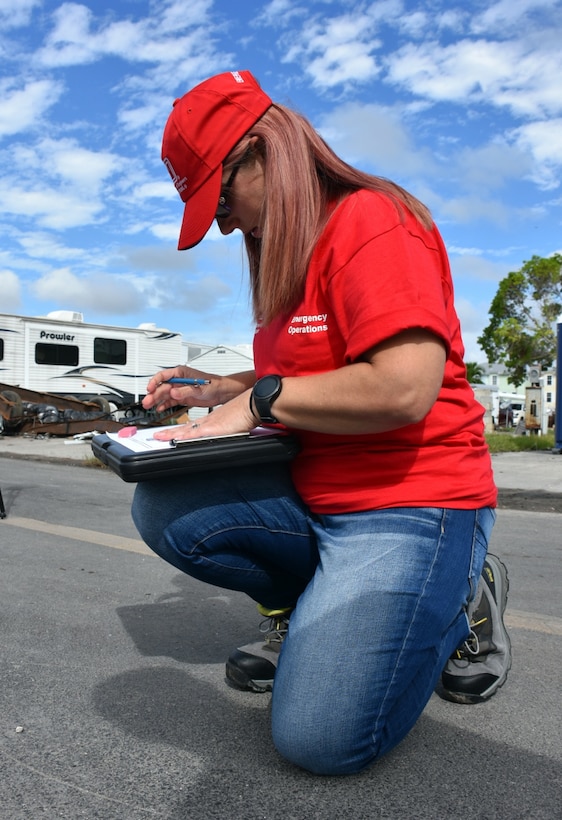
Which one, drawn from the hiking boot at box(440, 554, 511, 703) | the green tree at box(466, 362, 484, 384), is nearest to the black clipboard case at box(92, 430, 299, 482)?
the hiking boot at box(440, 554, 511, 703)

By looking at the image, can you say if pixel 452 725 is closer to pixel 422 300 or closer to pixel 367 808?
pixel 367 808

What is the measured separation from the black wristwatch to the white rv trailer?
20.4 m

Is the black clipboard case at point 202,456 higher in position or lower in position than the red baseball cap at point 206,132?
lower

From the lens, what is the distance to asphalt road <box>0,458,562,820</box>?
1652 millimetres

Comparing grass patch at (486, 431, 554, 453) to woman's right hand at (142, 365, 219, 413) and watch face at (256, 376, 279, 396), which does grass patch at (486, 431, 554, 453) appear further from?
watch face at (256, 376, 279, 396)

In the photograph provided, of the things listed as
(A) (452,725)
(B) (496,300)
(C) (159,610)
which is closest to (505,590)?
(A) (452,725)

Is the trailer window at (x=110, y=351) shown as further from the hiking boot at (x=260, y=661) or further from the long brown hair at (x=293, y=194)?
the long brown hair at (x=293, y=194)

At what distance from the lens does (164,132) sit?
205 centimetres

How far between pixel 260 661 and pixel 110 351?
72.1ft

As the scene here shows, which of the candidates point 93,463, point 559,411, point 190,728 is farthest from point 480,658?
point 559,411

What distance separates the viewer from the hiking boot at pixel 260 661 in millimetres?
2301

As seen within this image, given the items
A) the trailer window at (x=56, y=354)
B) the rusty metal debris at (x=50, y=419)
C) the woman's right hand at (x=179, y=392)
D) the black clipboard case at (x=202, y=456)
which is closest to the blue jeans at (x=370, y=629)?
the black clipboard case at (x=202, y=456)

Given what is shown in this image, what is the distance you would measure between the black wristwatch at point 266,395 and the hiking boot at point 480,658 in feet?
2.91

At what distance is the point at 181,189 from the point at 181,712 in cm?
145
